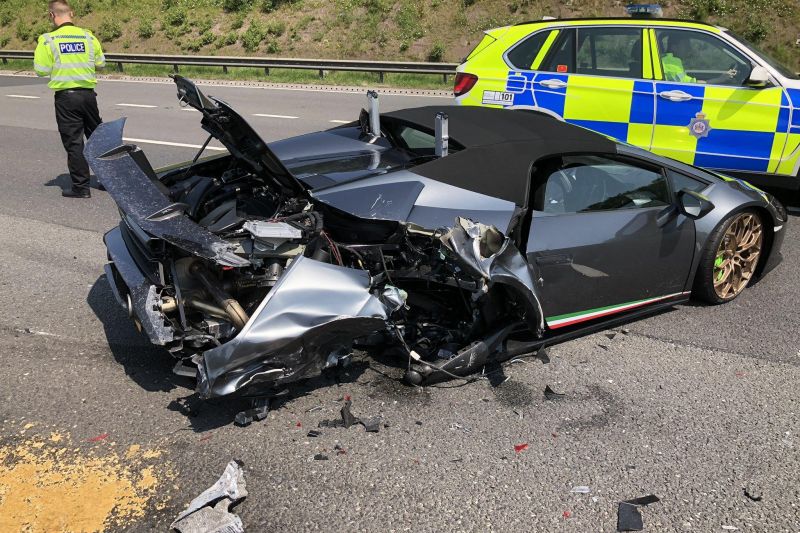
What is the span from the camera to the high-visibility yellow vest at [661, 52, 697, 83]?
6.71 metres

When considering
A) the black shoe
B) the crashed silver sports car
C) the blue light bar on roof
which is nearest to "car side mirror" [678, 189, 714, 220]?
the crashed silver sports car

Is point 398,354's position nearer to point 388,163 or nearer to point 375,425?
point 375,425

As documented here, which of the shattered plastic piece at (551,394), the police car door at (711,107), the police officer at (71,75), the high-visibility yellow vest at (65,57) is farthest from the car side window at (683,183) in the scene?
the high-visibility yellow vest at (65,57)

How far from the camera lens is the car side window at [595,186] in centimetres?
394

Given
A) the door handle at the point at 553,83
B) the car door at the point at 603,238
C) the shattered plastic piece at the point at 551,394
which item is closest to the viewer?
the shattered plastic piece at the point at 551,394

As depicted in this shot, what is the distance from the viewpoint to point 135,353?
4.02 metres

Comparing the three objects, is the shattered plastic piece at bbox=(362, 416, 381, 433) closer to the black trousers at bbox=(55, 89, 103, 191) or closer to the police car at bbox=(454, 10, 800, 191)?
the police car at bbox=(454, 10, 800, 191)

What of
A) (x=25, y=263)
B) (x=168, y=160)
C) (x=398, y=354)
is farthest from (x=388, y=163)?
(x=168, y=160)

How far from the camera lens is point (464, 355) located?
3.63m

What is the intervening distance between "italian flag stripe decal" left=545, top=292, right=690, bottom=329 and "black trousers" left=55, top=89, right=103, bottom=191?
5.26 m

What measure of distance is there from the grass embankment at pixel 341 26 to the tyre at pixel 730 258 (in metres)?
12.2

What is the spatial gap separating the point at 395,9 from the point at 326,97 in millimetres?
9756

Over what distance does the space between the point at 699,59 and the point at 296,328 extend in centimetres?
525

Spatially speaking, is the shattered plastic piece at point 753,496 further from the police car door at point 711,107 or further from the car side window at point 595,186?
the police car door at point 711,107
